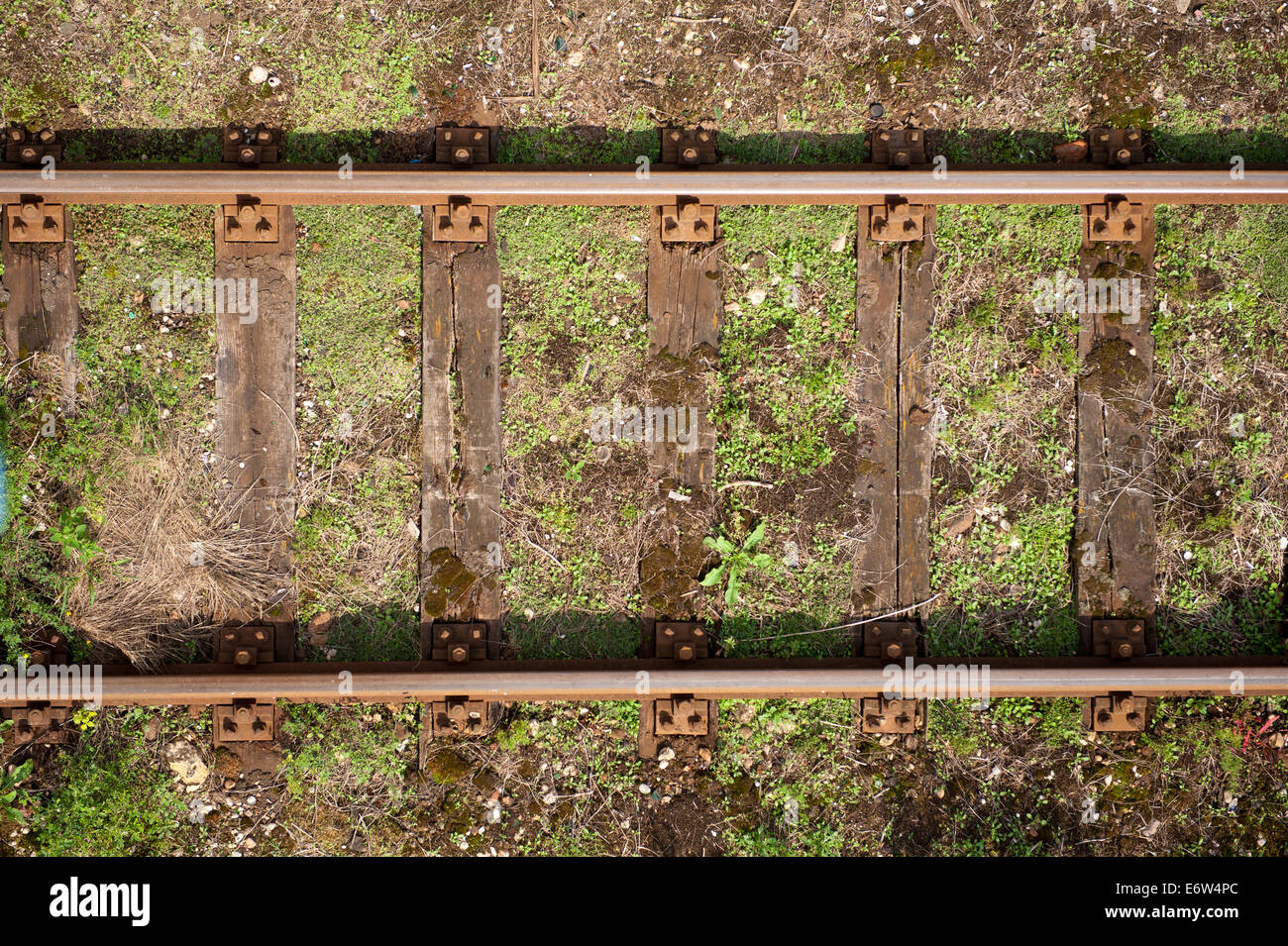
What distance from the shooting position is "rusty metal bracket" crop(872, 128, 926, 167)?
5324mm

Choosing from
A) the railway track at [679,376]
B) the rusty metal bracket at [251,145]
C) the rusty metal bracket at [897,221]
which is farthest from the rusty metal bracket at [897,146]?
the rusty metal bracket at [251,145]

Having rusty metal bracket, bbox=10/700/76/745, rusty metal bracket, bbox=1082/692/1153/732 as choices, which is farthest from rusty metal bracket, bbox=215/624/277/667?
rusty metal bracket, bbox=1082/692/1153/732

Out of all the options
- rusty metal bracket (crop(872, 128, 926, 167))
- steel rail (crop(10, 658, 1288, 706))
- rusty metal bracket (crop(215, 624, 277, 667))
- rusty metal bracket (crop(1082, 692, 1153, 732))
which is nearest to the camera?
steel rail (crop(10, 658, 1288, 706))

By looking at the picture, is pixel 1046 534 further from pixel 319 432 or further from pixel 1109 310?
pixel 319 432

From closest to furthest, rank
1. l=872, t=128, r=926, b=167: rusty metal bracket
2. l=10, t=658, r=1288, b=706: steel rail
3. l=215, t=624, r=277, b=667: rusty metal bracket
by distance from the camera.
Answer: l=10, t=658, r=1288, b=706: steel rail → l=215, t=624, r=277, b=667: rusty metal bracket → l=872, t=128, r=926, b=167: rusty metal bracket

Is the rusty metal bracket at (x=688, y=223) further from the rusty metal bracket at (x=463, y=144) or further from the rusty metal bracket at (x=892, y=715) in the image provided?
the rusty metal bracket at (x=892, y=715)

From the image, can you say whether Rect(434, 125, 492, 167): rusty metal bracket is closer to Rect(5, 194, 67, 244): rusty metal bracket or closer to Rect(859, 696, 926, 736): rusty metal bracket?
Rect(5, 194, 67, 244): rusty metal bracket

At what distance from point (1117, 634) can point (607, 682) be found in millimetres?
3836

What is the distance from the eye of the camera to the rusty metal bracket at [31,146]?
525 centimetres

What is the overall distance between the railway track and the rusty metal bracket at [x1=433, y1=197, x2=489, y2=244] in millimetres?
15

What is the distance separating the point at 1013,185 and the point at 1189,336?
186 centimetres
